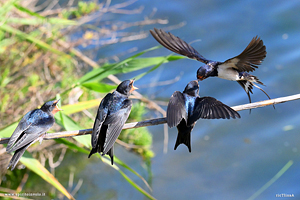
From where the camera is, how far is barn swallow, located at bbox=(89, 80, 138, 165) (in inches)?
59.2

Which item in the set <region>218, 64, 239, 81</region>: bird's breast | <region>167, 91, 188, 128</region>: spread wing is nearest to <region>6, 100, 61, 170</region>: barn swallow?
<region>167, 91, 188, 128</region>: spread wing

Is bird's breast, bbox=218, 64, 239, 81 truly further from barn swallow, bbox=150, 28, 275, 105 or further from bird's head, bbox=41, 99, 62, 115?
bird's head, bbox=41, 99, 62, 115

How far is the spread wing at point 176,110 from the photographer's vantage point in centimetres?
140

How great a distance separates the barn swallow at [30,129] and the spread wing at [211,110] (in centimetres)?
72

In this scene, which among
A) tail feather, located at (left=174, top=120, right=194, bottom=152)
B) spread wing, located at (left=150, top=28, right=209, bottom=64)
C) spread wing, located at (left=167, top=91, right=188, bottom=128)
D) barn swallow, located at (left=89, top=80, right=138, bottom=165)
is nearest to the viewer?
spread wing, located at (left=167, top=91, right=188, bottom=128)

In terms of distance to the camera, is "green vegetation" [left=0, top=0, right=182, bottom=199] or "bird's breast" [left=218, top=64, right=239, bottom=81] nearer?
"bird's breast" [left=218, top=64, right=239, bottom=81]

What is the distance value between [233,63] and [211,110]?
287 millimetres

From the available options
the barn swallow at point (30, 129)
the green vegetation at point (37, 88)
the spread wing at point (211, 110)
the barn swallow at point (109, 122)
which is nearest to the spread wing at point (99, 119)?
the barn swallow at point (109, 122)

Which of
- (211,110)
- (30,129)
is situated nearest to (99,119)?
(30,129)

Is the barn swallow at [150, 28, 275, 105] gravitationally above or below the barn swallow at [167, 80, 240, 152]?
above

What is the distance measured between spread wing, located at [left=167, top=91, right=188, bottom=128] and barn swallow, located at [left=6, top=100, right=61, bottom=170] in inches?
24.7

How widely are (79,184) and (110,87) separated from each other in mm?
1733

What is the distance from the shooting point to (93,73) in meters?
1.91

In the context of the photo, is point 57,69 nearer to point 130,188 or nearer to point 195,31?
point 130,188
